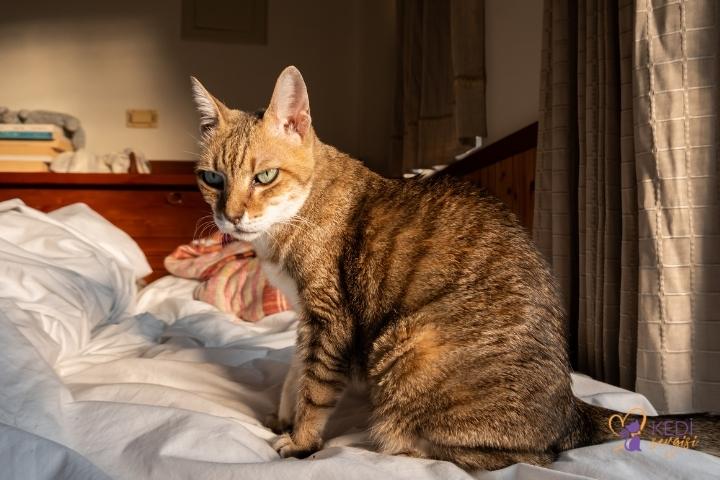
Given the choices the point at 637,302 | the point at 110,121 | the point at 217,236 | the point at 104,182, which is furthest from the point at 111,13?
the point at 637,302

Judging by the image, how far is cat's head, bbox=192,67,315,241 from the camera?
1.06 meters

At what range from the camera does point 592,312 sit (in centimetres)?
141

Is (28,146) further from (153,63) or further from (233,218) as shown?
(233,218)

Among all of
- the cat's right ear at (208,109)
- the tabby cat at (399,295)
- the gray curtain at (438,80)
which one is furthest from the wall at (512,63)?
the cat's right ear at (208,109)

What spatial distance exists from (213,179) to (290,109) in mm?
207

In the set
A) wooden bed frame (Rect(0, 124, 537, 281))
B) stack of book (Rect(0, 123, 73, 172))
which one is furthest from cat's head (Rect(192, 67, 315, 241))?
stack of book (Rect(0, 123, 73, 172))

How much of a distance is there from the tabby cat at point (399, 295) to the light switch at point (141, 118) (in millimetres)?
3032

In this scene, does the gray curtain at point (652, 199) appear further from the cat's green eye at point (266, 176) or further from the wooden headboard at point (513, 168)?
the cat's green eye at point (266, 176)

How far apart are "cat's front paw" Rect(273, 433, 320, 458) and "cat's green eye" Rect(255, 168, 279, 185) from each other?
0.47 metres

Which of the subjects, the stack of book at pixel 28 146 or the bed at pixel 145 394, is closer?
the bed at pixel 145 394

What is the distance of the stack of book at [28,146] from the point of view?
10.6 ft

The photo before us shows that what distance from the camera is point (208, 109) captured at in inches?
46.8

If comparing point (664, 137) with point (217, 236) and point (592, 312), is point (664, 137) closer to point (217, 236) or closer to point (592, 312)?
point (592, 312)

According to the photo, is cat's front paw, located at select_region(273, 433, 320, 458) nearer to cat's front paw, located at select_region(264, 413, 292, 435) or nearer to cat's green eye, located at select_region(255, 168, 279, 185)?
cat's front paw, located at select_region(264, 413, 292, 435)
